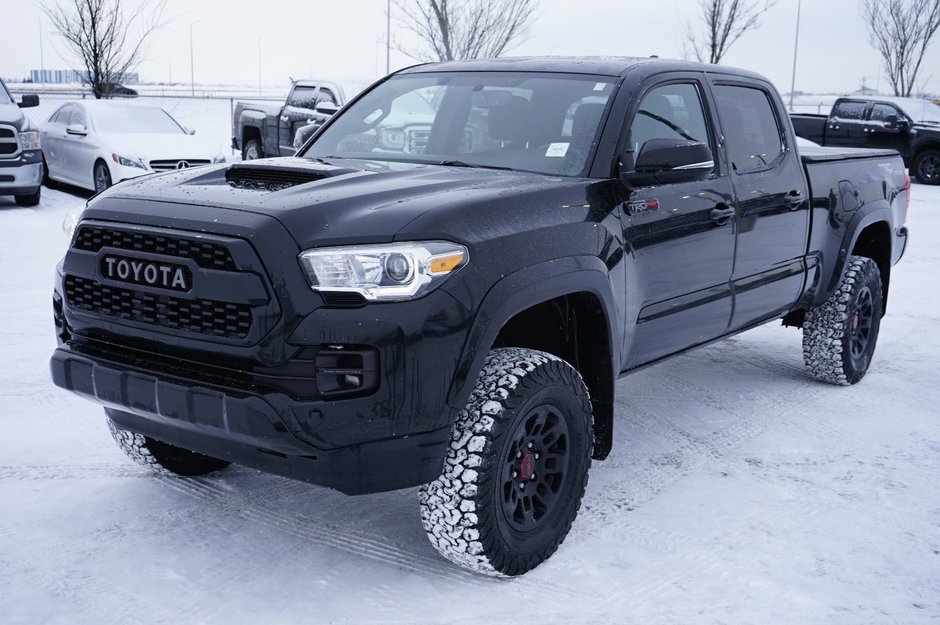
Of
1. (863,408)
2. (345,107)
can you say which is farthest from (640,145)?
(863,408)

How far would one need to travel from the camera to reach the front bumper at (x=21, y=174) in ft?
42.2

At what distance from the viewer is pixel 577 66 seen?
4.52 metres

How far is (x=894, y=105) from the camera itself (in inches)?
817

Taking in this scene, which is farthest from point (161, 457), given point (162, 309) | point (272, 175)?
point (272, 175)

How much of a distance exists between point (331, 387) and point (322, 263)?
0.38 meters

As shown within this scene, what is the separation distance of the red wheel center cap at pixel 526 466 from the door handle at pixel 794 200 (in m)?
2.44

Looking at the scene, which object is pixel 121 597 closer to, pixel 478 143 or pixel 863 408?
pixel 478 143

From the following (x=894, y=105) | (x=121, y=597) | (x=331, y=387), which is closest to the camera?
(x=331, y=387)

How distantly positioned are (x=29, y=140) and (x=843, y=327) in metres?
11.0

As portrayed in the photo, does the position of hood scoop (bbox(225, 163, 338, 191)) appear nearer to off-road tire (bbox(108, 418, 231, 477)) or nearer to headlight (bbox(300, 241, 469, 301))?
headlight (bbox(300, 241, 469, 301))

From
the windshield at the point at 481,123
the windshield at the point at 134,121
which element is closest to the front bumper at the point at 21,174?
the windshield at the point at 134,121

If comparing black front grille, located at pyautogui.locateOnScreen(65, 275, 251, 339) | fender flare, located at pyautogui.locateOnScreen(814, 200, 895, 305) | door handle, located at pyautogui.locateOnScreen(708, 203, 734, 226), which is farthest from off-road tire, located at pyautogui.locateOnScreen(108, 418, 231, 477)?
fender flare, located at pyautogui.locateOnScreen(814, 200, 895, 305)

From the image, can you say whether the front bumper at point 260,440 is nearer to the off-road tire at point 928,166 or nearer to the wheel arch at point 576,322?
the wheel arch at point 576,322

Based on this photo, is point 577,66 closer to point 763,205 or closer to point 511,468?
point 763,205
